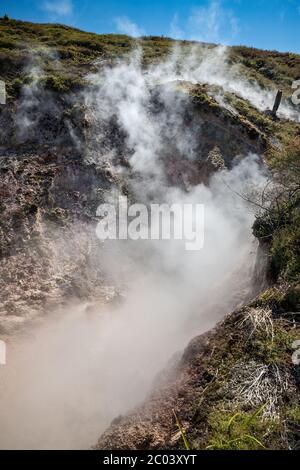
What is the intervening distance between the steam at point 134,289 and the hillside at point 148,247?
51 millimetres

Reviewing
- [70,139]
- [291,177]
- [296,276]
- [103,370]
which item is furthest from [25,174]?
[296,276]

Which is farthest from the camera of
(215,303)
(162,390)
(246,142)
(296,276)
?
(246,142)

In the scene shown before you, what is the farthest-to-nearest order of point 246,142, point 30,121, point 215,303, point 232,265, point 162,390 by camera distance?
point 246,142 < point 30,121 < point 232,265 < point 215,303 < point 162,390

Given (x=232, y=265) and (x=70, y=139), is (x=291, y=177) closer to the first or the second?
(x=232, y=265)

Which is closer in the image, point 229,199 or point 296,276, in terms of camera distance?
point 296,276

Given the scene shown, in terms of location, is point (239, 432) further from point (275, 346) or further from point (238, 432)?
point (275, 346)

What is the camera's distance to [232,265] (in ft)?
33.5

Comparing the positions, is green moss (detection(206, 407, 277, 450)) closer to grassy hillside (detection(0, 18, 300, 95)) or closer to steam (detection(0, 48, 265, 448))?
steam (detection(0, 48, 265, 448))

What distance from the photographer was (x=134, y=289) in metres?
10.4
